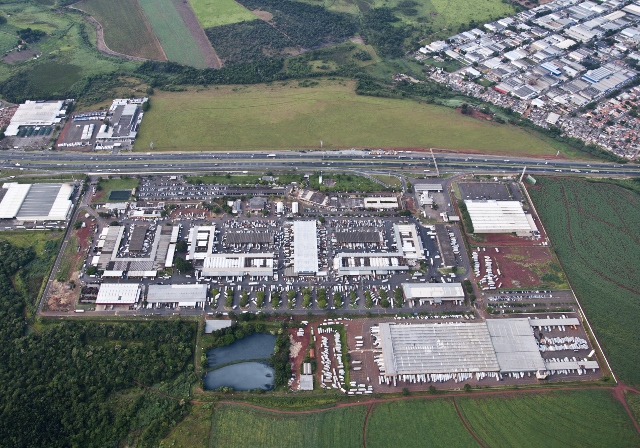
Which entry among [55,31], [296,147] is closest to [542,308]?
[296,147]

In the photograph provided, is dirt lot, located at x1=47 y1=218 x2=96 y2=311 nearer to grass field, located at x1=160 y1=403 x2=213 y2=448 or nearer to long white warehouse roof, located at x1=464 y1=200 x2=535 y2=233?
grass field, located at x1=160 y1=403 x2=213 y2=448

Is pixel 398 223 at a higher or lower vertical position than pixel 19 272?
higher

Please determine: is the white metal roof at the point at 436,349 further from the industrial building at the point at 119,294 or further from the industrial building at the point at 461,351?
the industrial building at the point at 119,294

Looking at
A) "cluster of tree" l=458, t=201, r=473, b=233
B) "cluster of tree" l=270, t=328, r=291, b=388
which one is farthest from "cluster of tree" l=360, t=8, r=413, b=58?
"cluster of tree" l=270, t=328, r=291, b=388

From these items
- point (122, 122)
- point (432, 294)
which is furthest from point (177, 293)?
point (122, 122)

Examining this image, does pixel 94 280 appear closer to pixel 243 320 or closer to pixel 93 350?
pixel 93 350

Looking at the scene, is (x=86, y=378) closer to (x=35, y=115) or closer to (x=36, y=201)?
(x=36, y=201)

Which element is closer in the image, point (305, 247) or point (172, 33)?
point (305, 247)
